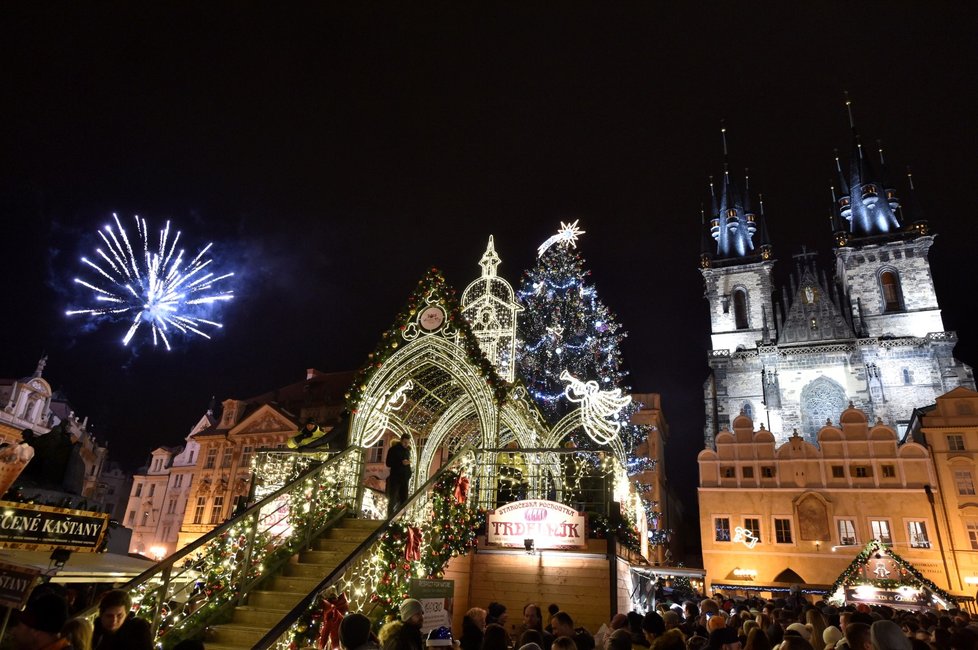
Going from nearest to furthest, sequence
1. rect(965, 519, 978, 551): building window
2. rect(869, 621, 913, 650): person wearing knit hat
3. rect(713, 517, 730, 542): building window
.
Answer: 1. rect(869, 621, 913, 650): person wearing knit hat
2. rect(965, 519, 978, 551): building window
3. rect(713, 517, 730, 542): building window

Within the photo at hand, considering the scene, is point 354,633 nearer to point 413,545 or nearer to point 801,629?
point 413,545

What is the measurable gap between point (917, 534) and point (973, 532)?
2.39m

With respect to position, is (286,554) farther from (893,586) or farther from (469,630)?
(893,586)

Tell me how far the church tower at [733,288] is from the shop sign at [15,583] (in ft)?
152

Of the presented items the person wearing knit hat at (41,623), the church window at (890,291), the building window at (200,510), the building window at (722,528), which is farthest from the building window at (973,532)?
the building window at (200,510)

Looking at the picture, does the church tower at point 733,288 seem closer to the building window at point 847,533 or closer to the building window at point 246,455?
the building window at point 847,533

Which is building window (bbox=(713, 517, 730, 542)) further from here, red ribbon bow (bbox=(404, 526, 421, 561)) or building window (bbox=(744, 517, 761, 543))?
red ribbon bow (bbox=(404, 526, 421, 561))

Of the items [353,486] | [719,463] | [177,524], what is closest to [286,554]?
[353,486]

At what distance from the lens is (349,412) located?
13.1 m

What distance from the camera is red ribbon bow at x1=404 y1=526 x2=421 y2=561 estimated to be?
9.52m

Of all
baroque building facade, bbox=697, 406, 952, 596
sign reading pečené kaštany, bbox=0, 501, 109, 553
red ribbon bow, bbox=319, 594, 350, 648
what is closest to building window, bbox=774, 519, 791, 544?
baroque building facade, bbox=697, 406, 952, 596

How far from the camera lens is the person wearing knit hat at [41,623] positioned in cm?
416

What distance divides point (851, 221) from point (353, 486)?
55.3 metres

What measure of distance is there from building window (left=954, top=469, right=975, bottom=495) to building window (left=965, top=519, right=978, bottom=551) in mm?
1499
